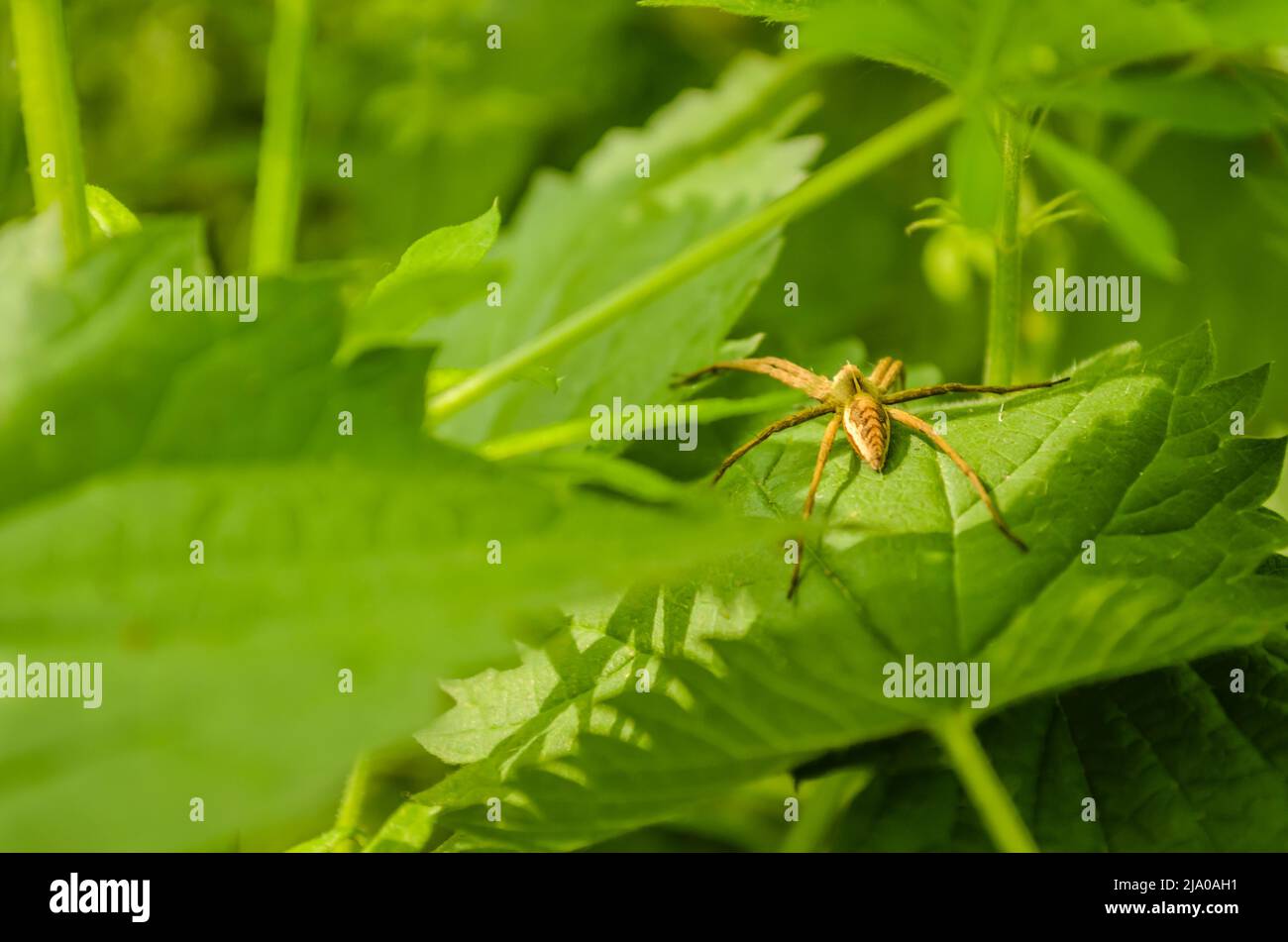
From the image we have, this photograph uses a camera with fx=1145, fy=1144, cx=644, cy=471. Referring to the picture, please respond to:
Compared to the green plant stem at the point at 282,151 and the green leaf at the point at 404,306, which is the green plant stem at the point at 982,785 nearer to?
the green leaf at the point at 404,306

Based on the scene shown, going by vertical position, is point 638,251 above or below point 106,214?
above

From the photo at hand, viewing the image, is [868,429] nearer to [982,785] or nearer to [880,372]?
[880,372]

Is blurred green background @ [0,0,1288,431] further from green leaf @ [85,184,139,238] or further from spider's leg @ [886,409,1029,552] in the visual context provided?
green leaf @ [85,184,139,238]

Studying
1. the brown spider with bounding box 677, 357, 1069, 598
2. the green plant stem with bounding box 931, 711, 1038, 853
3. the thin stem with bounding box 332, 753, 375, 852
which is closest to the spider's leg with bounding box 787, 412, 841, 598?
the brown spider with bounding box 677, 357, 1069, 598

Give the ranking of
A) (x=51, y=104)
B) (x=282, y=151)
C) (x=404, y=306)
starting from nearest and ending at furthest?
(x=404, y=306), (x=51, y=104), (x=282, y=151)

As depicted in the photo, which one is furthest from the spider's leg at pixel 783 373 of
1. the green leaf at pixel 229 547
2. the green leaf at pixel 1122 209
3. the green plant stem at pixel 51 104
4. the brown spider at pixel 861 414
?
the green plant stem at pixel 51 104

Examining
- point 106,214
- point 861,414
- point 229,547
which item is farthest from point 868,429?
point 106,214
